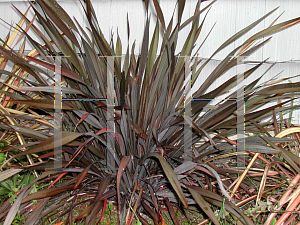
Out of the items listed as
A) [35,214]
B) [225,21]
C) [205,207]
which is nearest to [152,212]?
[205,207]

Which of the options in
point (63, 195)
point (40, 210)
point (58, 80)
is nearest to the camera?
point (40, 210)

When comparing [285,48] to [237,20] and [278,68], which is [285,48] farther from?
[237,20]

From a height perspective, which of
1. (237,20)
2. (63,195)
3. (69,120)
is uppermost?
(237,20)

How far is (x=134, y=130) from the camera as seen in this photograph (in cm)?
106

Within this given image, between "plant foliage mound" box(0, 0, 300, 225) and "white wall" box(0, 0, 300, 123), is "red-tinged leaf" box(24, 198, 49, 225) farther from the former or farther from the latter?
"white wall" box(0, 0, 300, 123)

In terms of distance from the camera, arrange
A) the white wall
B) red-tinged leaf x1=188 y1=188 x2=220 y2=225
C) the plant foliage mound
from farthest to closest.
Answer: the white wall, the plant foliage mound, red-tinged leaf x1=188 y1=188 x2=220 y2=225

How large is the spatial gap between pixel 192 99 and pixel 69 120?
643 mm

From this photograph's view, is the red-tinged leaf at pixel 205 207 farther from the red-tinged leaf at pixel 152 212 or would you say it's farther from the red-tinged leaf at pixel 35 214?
the red-tinged leaf at pixel 35 214

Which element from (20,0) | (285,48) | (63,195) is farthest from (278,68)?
(20,0)

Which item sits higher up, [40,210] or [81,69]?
[81,69]

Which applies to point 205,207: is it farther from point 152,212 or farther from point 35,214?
point 35,214

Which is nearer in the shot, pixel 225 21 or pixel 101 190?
pixel 101 190

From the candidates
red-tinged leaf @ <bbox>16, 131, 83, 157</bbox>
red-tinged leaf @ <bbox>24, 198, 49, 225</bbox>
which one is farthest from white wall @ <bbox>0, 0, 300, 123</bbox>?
red-tinged leaf @ <bbox>24, 198, 49, 225</bbox>

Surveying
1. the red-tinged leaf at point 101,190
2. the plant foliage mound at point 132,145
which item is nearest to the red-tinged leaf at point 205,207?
the plant foliage mound at point 132,145
